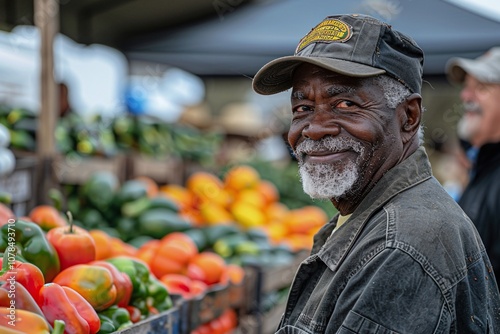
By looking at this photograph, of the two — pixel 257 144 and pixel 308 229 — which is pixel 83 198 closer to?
pixel 308 229

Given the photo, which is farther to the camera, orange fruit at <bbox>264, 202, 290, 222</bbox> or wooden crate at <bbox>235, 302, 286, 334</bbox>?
orange fruit at <bbox>264, 202, 290, 222</bbox>

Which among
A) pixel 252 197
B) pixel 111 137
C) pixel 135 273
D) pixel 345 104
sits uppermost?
pixel 345 104

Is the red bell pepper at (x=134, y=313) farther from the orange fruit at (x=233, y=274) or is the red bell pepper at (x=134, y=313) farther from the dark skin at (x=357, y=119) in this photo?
the orange fruit at (x=233, y=274)

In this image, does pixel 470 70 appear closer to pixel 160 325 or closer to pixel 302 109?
pixel 302 109

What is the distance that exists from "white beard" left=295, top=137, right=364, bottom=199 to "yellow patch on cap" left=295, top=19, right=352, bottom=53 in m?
0.28

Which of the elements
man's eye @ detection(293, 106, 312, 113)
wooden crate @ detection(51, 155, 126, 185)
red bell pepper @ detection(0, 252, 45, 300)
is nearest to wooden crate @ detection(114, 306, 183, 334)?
red bell pepper @ detection(0, 252, 45, 300)

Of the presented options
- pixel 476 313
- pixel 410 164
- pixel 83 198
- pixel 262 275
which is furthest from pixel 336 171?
pixel 83 198

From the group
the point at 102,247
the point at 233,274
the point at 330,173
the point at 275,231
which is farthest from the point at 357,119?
the point at 275,231

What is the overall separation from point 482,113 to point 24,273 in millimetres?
3104

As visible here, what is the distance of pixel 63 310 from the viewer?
5.35 ft

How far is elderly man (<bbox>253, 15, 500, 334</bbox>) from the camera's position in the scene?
4.42ft

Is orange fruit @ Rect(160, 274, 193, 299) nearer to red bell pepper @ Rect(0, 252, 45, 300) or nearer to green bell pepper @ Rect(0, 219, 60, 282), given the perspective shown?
green bell pepper @ Rect(0, 219, 60, 282)

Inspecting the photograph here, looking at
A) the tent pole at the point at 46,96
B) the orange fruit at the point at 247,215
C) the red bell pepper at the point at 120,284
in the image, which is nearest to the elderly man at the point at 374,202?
the red bell pepper at the point at 120,284

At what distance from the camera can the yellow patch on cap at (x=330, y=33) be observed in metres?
1.62
